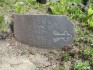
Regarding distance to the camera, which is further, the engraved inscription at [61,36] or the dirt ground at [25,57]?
the engraved inscription at [61,36]

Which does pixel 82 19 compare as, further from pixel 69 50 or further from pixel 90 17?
pixel 69 50

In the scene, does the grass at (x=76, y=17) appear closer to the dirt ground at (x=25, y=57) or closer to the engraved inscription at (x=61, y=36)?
the dirt ground at (x=25, y=57)

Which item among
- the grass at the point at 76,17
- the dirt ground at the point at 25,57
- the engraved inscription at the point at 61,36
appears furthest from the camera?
the engraved inscription at the point at 61,36

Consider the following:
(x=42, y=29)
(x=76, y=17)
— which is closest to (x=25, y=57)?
(x=42, y=29)

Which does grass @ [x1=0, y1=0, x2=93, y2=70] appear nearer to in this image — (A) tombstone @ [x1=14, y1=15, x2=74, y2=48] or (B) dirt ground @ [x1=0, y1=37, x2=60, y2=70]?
(B) dirt ground @ [x1=0, y1=37, x2=60, y2=70]

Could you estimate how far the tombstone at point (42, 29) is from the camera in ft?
22.7

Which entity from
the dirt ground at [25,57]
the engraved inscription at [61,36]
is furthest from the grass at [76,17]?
the engraved inscription at [61,36]

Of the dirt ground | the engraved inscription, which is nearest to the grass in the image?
the dirt ground

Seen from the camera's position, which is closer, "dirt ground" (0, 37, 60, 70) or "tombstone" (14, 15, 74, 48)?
"dirt ground" (0, 37, 60, 70)

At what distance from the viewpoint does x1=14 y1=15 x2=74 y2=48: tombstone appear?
22.7 ft

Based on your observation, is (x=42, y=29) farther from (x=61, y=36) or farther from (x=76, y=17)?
(x=76, y=17)

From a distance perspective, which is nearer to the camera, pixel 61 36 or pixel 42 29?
pixel 42 29

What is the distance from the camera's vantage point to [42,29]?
6.96 metres

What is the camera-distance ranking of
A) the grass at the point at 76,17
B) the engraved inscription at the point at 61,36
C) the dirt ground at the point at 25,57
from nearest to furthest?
the dirt ground at the point at 25,57, the grass at the point at 76,17, the engraved inscription at the point at 61,36
